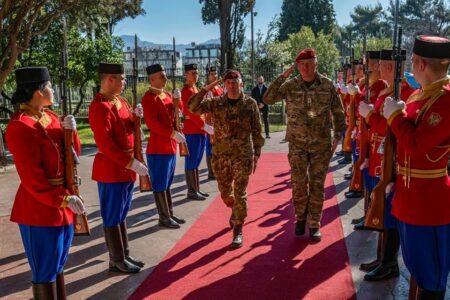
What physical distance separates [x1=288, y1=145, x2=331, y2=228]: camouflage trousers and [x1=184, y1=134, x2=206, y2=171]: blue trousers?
7.74 ft

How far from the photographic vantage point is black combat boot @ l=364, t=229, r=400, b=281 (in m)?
4.20

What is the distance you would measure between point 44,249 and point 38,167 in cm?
59

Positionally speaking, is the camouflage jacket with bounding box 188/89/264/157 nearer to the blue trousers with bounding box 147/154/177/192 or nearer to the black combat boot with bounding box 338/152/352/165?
the blue trousers with bounding box 147/154/177/192

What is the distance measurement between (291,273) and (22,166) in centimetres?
260

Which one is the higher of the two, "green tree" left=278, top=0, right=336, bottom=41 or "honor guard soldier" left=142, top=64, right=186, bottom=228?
"green tree" left=278, top=0, right=336, bottom=41

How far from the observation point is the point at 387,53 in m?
4.32

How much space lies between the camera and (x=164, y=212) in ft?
19.8

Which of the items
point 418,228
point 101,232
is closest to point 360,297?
point 418,228

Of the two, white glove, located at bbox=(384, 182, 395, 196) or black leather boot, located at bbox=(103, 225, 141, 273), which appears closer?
white glove, located at bbox=(384, 182, 395, 196)

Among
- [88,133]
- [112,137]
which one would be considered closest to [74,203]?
[112,137]

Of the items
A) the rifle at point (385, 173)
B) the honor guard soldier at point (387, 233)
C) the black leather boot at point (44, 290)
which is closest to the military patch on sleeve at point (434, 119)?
the rifle at point (385, 173)

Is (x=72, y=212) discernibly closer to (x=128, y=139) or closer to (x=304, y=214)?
(x=128, y=139)

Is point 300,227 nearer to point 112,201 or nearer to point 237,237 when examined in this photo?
point 237,237

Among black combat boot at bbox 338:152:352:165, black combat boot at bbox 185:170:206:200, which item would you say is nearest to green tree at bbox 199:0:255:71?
black combat boot at bbox 338:152:352:165
